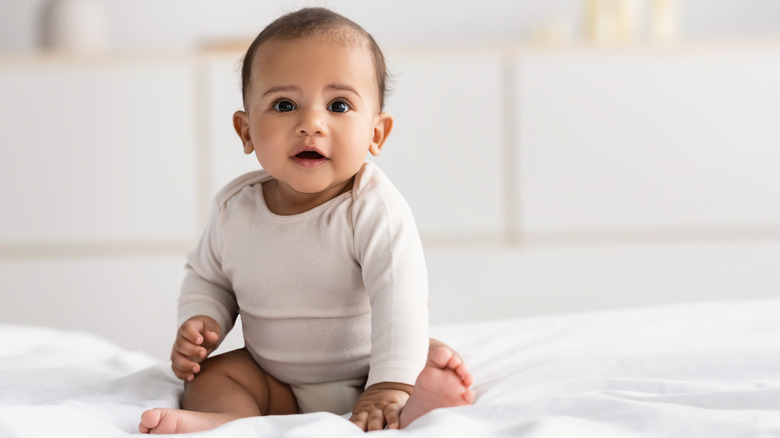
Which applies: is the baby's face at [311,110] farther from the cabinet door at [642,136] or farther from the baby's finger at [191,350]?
the cabinet door at [642,136]

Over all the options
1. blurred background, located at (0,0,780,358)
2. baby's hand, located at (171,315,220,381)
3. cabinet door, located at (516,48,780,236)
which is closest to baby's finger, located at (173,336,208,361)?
baby's hand, located at (171,315,220,381)

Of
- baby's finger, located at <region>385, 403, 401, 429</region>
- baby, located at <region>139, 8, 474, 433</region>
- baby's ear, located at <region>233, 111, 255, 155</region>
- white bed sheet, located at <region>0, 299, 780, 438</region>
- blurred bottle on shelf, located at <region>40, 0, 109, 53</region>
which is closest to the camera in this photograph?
white bed sheet, located at <region>0, 299, 780, 438</region>

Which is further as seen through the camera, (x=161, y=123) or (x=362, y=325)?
(x=161, y=123)

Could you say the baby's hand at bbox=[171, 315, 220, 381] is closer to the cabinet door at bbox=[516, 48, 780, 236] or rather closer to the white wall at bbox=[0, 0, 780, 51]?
the cabinet door at bbox=[516, 48, 780, 236]

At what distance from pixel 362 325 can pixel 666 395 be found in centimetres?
33

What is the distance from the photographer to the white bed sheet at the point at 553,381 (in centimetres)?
71

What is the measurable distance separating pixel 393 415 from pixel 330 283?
0.19 metres

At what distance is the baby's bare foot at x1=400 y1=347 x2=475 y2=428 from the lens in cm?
78

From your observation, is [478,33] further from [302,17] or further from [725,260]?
[302,17]

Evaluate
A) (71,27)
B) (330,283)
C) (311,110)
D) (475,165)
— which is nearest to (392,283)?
(330,283)

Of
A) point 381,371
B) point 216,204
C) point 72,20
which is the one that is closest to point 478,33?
point 72,20

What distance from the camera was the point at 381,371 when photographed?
0.87 m

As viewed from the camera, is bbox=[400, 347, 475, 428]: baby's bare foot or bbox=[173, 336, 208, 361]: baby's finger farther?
bbox=[173, 336, 208, 361]: baby's finger

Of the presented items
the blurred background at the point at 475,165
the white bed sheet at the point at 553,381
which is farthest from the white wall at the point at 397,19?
the white bed sheet at the point at 553,381
